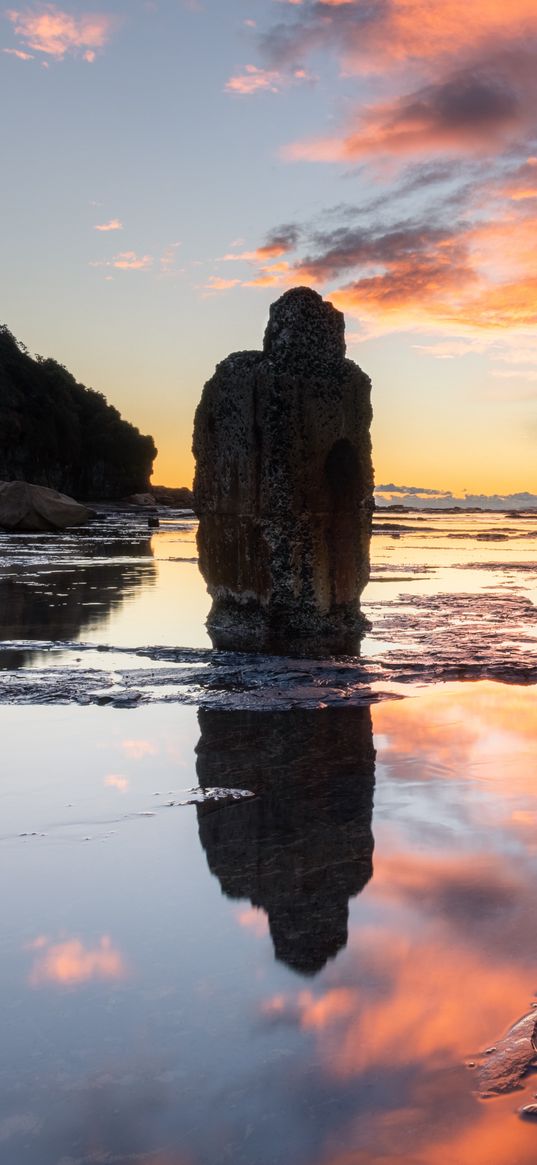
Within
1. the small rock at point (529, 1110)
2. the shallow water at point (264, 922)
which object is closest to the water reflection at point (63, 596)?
the shallow water at point (264, 922)

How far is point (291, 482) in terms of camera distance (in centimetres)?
684

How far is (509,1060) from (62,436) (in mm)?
71943

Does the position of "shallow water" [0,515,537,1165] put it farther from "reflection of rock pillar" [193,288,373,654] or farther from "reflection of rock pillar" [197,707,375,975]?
"reflection of rock pillar" [193,288,373,654]

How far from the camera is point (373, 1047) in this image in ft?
6.53

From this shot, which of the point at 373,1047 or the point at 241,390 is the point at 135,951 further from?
the point at 241,390

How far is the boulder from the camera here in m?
26.0

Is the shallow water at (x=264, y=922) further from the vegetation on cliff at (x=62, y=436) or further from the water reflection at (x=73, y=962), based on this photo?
the vegetation on cliff at (x=62, y=436)

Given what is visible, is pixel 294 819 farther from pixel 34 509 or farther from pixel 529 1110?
pixel 34 509

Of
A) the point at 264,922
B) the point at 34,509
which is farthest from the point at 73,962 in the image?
the point at 34,509

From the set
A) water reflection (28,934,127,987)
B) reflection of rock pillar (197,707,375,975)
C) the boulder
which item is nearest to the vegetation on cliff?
the boulder

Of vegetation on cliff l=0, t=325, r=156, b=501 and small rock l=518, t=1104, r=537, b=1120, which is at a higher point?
vegetation on cliff l=0, t=325, r=156, b=501

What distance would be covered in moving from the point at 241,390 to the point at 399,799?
13.5 ft

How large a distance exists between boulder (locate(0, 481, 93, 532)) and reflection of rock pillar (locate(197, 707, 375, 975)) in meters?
22.1

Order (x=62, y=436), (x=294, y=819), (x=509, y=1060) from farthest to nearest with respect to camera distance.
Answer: (x=62, y=436)
(x=294, y=819)
(x=509, y=1060)
